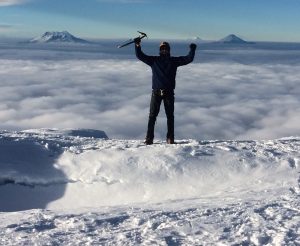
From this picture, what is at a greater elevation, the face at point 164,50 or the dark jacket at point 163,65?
the face at point 164,50

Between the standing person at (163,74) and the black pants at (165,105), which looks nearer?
the standing person at (163,74)

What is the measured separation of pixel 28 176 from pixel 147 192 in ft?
8.43

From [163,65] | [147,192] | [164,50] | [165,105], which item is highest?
[164,50]

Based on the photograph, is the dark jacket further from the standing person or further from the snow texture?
the snow texture

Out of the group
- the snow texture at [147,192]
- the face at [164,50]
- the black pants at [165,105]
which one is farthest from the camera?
the black pants at [165,105]

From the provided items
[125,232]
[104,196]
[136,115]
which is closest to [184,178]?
[104,196]

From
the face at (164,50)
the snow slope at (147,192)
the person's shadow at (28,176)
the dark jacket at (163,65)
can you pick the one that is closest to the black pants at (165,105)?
the dark jacket at (163,65)

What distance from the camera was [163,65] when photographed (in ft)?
33.2

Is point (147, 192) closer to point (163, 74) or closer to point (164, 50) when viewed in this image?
point (163, 74)

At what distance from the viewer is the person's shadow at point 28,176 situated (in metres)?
9.07

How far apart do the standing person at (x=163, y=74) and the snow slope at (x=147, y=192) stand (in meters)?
0.74

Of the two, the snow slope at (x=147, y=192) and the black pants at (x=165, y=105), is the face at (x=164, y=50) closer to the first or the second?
the black pants at (x=165, y=105)

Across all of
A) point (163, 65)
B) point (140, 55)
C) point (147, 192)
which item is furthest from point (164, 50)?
point (147, 192)

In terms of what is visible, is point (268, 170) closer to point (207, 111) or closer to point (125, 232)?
point (125, 232)
